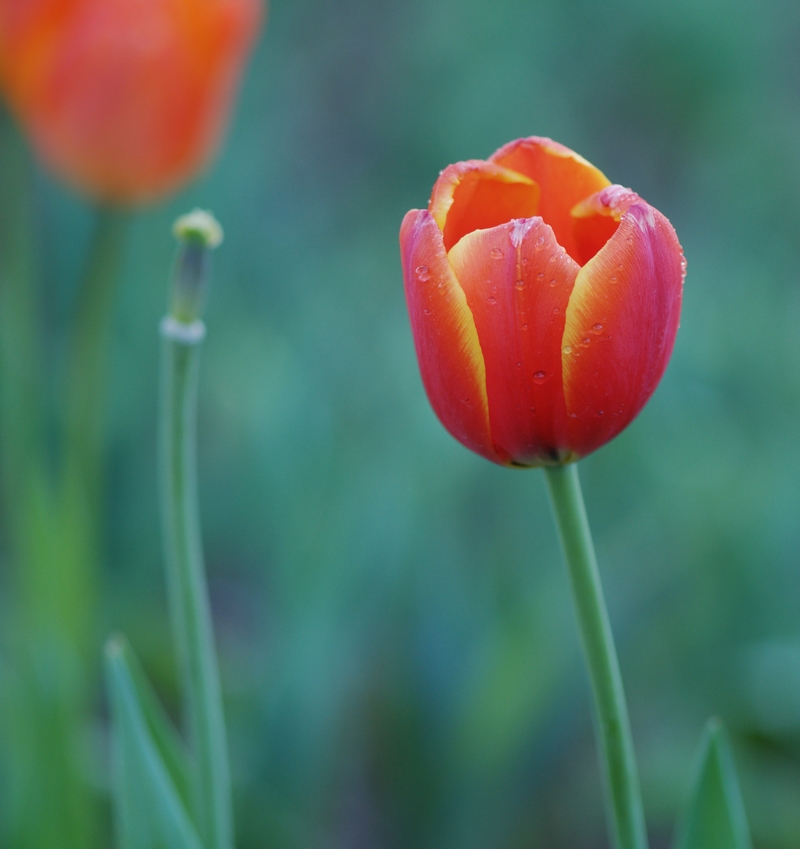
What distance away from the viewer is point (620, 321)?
0.43 meters

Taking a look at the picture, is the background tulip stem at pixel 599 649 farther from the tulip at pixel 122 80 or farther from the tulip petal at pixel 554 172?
the tulip at pixel 122 80

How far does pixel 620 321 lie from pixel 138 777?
14.9 inches

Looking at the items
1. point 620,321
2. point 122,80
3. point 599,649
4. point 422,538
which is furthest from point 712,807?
point 122,80

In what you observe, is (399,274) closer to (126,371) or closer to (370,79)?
(126,371)

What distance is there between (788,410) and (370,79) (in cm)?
165

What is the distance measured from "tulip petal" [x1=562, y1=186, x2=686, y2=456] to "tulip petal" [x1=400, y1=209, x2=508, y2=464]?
1.5 inches

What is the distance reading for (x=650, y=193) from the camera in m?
2.21

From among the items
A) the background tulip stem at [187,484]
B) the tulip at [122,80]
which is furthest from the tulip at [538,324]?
the tulip at [122,80]

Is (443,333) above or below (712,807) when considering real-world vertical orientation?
above

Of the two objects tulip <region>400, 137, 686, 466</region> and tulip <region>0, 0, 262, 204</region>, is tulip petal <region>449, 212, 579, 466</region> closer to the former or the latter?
tulip <region>400, 137, 686, 466</region>

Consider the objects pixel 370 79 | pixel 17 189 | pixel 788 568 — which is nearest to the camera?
pixel 788 568

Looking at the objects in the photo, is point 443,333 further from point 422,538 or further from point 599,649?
point 422,538

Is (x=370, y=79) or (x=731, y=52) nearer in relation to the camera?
(x=731, y=52)

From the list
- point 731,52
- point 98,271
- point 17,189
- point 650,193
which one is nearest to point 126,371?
point 17,189
